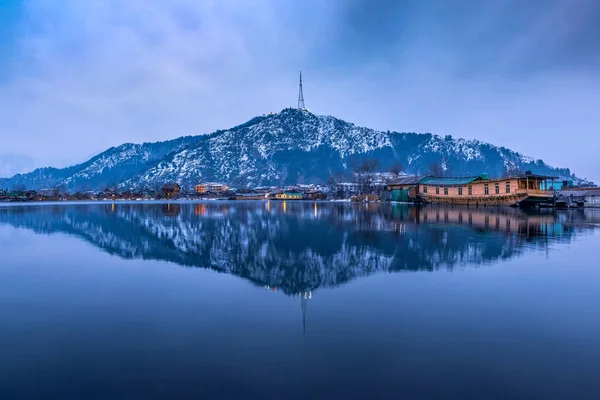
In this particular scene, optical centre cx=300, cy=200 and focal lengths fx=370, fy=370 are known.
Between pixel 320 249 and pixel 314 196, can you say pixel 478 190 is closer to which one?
pixel 320 249

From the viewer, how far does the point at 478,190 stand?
73375mm

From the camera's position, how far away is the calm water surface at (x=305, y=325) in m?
6.35

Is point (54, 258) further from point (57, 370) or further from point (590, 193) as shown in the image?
point (590, 193)

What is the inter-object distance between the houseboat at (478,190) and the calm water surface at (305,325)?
155 ft

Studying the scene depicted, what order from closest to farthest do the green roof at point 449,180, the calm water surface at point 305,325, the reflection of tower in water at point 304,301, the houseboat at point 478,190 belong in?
the calm water surface at point 305,325
the reflection of tower in water at point 304,301
the houseboat at point 478,190
the green roof at point 449,180

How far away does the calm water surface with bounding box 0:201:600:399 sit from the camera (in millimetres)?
6352

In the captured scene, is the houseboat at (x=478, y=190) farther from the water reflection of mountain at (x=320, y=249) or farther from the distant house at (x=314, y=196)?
the distant house at (x=314, y=196)

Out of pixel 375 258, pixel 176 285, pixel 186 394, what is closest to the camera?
pixel 186 394

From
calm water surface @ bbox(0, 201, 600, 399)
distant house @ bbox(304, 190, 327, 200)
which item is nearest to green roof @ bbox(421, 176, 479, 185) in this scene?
calm water surface @ bbox(0, 201, 600, 399)

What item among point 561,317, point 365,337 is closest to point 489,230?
point 561,317

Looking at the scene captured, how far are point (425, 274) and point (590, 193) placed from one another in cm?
6634

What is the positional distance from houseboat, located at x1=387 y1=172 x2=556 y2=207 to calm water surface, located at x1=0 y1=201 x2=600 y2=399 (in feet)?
155

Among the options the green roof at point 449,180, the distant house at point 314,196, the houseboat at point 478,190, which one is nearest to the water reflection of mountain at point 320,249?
the houseboat at point 478,190

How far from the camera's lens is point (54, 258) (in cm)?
1959
